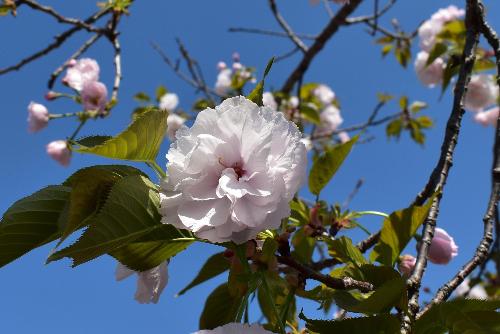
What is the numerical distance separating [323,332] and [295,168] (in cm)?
19

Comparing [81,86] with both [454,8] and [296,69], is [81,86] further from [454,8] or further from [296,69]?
[454,8]

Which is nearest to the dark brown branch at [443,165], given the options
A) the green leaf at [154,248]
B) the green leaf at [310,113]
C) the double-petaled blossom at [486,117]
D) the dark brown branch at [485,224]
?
the dark brown branch at [485,224]

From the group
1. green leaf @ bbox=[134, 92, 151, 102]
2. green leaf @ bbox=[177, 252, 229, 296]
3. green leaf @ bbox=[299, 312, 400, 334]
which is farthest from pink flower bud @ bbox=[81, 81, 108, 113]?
green leaf @ bbox=[299, 312, 400, 334]

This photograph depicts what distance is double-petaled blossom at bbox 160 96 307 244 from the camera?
567 mm

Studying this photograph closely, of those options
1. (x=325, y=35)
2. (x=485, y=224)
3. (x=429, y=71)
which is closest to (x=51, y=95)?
(x=325, y=35)

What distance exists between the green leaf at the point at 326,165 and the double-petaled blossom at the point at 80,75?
1.96 metres

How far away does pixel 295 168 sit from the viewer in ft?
1.90

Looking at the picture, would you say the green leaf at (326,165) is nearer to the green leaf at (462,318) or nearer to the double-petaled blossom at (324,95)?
the green leaf at (462,318)

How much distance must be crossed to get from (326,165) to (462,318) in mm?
403

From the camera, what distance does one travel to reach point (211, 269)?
2.82ft

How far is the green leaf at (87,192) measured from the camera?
52 centimetres

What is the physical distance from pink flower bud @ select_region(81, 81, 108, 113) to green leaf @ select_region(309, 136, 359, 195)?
180 cm

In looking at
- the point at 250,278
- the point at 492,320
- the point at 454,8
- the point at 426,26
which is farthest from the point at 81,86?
the point at 492,320

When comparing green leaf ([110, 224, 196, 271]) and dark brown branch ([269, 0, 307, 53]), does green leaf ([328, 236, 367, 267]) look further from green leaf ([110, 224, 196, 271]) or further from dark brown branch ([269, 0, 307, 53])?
dark brown branch ([269, 0, 307, 53])
